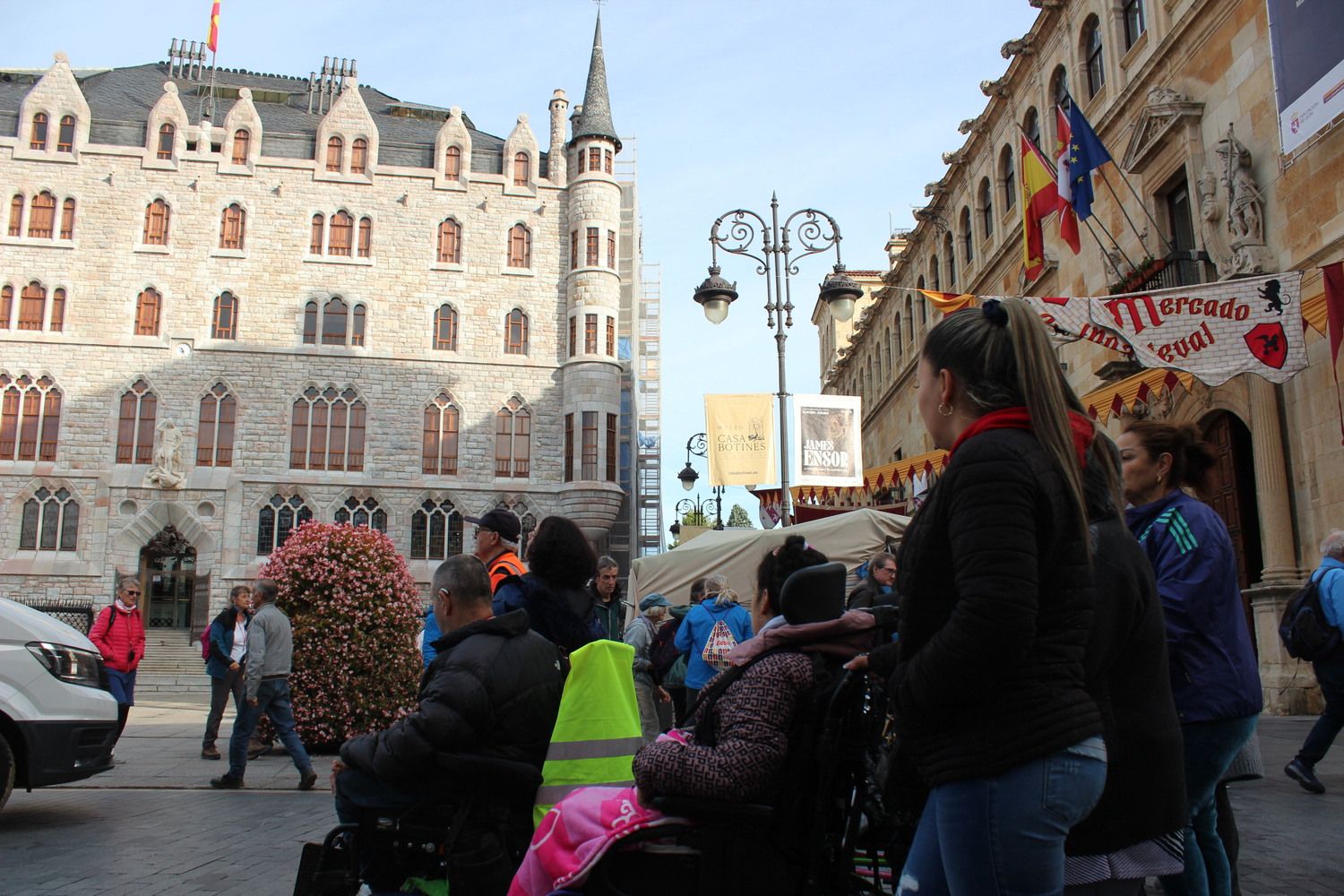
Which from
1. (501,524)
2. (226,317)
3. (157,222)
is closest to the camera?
(501,524)

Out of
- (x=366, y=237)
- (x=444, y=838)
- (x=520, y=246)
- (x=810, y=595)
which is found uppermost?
(x=366, y=237)

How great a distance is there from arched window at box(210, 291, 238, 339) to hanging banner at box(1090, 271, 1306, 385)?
3012 centimetres

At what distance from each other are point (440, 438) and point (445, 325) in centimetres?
395

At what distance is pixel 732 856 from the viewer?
2795mm

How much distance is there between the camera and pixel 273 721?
9.25 meters

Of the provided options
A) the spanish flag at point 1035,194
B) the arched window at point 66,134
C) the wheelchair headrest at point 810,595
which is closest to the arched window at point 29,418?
the arched window at point 66,134

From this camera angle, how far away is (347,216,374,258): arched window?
3559 cm

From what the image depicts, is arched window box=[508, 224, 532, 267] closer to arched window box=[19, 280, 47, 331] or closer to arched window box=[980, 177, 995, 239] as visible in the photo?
arched window box=[19, 280, 47, 331]

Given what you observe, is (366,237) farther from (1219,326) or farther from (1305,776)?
(1305,776)

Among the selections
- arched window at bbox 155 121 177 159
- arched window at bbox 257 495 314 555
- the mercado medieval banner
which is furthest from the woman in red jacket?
arched window at bbox 155 121 177 159

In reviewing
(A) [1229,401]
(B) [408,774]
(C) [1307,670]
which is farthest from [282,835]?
(A) [1229,401]

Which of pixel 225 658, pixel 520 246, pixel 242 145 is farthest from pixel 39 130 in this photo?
pixel 225 658

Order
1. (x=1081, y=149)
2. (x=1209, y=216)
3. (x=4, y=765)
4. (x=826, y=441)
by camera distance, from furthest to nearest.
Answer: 1. (x=1081, y=149)
2. (x=826, y=441)
3. (x=1209, y=216)
4. (x=4, y=765)

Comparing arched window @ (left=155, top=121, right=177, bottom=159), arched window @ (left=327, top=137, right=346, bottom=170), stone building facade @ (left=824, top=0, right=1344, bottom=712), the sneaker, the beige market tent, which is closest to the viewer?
the sneaker
